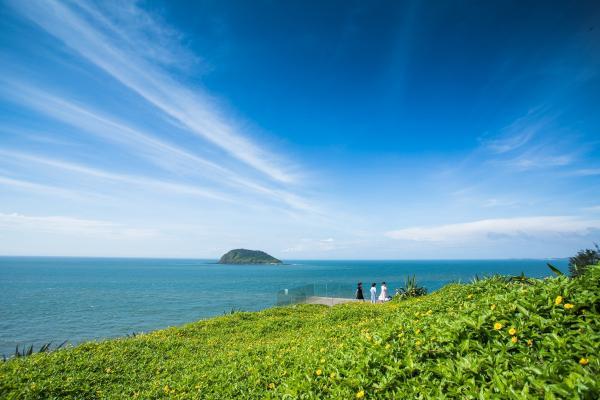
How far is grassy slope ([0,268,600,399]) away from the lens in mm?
3377

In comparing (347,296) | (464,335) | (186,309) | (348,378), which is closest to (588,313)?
(464,335)

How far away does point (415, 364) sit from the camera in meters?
4.29

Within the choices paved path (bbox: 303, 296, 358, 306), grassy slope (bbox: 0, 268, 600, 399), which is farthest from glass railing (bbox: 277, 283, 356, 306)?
grassy slope (bbox: 0, 268, 600, 399)

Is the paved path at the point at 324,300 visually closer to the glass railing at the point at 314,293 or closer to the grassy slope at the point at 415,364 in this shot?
the glass railing at the point at 314,293

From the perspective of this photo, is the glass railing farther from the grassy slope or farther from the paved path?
the grassy slope

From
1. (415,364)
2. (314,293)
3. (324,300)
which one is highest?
(415,364)

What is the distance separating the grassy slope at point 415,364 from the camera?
11.1ft

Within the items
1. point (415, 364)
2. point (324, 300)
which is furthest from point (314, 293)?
point (415, 364)

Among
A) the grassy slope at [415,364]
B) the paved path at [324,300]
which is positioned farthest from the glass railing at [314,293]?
the grassy slope at [415,364]

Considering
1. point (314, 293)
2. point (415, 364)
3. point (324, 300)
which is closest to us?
point (415, 364)

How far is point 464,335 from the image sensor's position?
174 inches

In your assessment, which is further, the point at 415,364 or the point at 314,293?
the point at 314,293

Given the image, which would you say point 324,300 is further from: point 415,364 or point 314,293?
point 415,364

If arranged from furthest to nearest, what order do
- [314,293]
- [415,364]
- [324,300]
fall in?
[314,293] < [324,300] < [415,364]
